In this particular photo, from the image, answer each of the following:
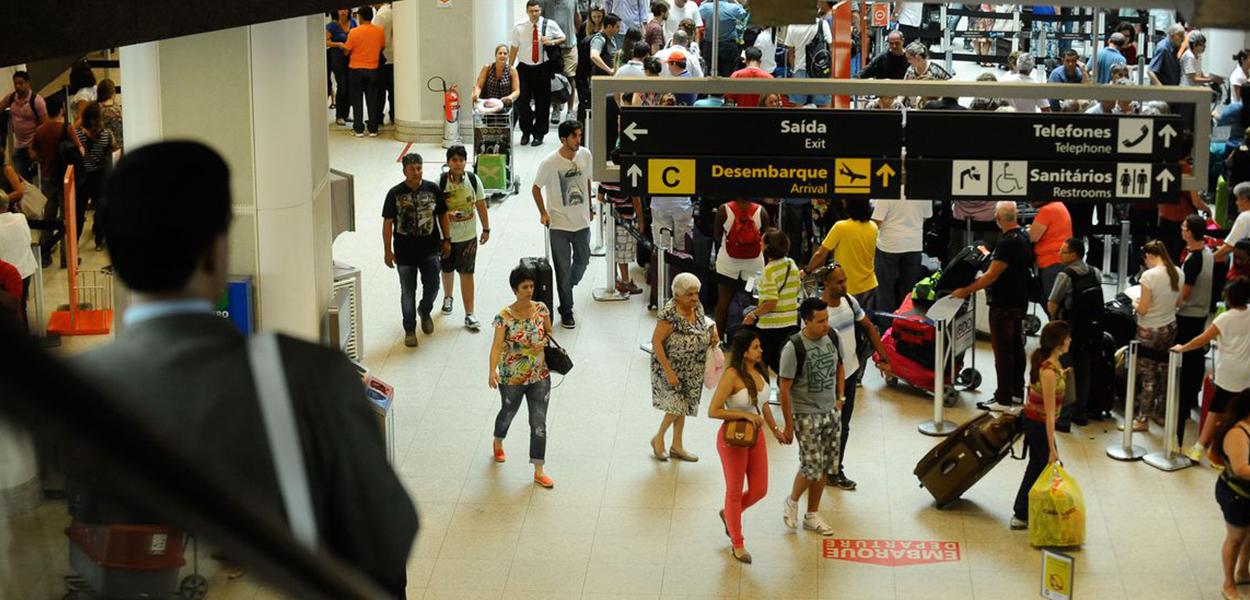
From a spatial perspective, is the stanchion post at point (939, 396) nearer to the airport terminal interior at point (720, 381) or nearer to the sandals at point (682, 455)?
the airport terminal interior at point (720, 381)

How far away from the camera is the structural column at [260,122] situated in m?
10.1

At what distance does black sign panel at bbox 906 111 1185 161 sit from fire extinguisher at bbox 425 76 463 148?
1422 cm

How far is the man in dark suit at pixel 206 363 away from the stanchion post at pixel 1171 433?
1099cm

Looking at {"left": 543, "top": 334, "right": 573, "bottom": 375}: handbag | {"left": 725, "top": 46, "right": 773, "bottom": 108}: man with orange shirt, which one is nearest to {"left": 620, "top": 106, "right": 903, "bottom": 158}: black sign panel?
{"left": 725, "top": 46, "right": 773, "bottom": 108}: man with orange shirt

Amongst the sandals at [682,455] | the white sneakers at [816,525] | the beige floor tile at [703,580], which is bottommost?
the beige floor tile at [703,580]

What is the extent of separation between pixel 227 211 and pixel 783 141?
7.65 meters

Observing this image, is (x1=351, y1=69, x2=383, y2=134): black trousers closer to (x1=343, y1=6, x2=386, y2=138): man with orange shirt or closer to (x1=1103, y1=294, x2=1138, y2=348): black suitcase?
(x1=343, y1=6, x2=386, y2=138): man with orange shirt

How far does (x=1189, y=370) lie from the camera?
40.5 ft

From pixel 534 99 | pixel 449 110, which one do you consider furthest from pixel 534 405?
pixel 534 99

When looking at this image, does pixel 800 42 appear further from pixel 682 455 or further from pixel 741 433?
pixel 741 433

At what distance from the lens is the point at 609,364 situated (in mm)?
14039

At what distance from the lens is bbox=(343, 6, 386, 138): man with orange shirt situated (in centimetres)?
2373

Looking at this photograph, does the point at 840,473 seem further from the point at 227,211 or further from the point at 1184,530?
the point at 227,211

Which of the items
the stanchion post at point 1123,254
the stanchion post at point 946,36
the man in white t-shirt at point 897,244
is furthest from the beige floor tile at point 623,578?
the stanchion post at point 946,36
